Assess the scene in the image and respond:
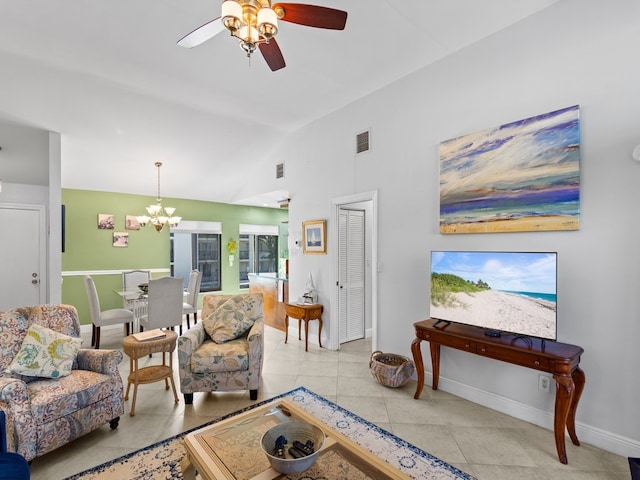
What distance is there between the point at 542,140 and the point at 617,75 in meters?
0.57

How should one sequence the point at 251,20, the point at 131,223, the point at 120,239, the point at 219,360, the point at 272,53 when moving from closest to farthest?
the point at 251,20 → the point at 272,53 → the point at 219,360 → the point at 120,239 → the point at 131,223

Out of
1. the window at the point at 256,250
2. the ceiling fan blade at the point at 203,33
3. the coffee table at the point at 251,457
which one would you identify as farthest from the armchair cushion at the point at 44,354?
the window at the point at 256,250

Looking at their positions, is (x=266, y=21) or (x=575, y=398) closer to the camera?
(x=266, y=21)

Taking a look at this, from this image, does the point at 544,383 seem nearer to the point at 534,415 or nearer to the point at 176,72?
the point at 534,415

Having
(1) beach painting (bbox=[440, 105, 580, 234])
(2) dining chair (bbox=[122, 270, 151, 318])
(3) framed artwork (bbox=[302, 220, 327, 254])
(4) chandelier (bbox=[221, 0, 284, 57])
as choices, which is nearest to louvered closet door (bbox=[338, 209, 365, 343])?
(3) framed artwork (bbox=[302, 220, 327, 254])

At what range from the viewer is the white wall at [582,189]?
221 cm

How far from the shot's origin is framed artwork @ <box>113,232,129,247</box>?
593 cm

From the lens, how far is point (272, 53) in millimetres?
2111

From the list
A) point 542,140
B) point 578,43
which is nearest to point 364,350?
point 542,140

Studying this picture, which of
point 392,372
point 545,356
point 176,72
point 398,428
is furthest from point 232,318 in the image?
point 545,356

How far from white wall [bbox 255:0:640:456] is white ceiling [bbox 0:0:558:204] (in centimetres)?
31

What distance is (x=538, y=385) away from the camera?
258 cm

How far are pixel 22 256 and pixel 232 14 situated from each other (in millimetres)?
5339

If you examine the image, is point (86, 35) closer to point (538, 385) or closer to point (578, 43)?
point (578, 43)
